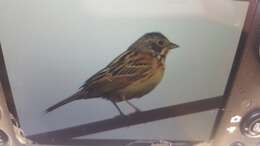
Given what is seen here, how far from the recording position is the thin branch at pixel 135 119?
62 centimetres

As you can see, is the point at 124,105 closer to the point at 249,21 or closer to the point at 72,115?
the point at 72,115

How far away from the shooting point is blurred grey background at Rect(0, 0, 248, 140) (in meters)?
0.54

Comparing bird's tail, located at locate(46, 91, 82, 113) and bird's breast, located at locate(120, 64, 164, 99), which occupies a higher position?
bird's breast, located at locate(120, 64, 164, 99)

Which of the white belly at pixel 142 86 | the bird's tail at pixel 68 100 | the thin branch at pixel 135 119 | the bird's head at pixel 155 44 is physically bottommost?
the thin branch at pixel 135 119

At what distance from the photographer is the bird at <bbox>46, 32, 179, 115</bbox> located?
57 centimetres

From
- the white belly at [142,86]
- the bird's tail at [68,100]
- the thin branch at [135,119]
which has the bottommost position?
the thin branch at [135,119]

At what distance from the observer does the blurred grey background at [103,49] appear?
538 mm

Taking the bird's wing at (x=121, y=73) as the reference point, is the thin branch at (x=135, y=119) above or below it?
below

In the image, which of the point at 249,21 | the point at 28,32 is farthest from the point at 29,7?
the point at 249,21

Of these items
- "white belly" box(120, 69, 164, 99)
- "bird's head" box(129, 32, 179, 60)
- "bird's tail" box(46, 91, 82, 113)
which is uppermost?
"bird's head" box(129, 32, 179, 60)

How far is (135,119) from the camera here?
24.5 inches

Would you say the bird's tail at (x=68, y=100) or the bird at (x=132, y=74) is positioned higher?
the bird at (x=132, y=74)

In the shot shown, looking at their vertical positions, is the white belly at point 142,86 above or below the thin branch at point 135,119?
above

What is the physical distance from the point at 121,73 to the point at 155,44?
2.2 inches
